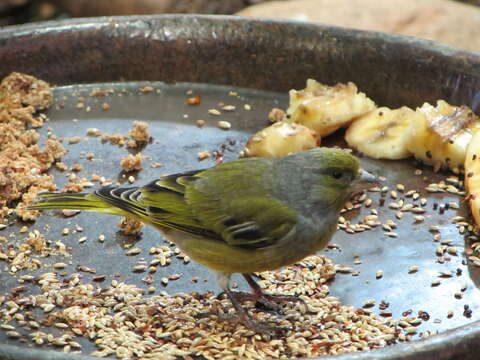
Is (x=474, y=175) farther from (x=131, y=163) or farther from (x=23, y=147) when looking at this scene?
(x=23, y=147)

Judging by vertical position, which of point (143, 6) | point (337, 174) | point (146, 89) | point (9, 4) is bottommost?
point (9, 4)

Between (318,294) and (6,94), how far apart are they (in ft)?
9.08

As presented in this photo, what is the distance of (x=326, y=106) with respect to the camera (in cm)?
541

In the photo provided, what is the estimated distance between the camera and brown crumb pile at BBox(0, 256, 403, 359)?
363 cm

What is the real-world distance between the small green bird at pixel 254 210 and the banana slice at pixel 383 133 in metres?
1.43

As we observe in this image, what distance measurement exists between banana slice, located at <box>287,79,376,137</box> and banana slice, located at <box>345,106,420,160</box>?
0.08 metres

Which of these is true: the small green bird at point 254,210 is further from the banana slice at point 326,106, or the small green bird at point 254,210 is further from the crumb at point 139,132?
the banana slice at point 326,106

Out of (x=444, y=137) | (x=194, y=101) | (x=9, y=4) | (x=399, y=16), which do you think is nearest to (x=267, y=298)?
(x=444, y=137)

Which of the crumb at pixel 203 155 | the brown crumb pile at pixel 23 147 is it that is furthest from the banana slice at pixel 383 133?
the brown crumb pile at pixel 23 147

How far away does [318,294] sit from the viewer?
4.08 meters

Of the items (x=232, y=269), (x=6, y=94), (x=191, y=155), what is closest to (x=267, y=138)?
(x=191, y=155)

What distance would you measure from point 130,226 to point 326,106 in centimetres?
166

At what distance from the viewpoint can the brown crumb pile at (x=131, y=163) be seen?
502 centimetres

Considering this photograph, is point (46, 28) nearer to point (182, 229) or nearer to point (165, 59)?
point (165, 59)
